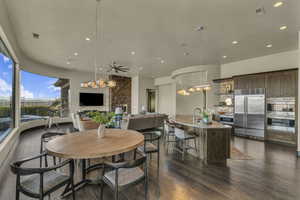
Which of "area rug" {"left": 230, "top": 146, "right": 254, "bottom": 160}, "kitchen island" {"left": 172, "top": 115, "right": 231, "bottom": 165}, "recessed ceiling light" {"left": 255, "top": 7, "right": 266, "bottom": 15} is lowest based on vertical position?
"area rug" {"left": 230, "top": 146, "right": 254, "bottom": 160}

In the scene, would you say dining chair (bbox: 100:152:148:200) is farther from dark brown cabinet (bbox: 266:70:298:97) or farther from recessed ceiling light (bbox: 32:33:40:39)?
dark brown cabinet (bbox: 266:70:298:97)

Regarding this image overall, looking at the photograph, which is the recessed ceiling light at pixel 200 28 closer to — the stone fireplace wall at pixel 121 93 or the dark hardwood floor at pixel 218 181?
the dark hardwood floor at pixel 218 181

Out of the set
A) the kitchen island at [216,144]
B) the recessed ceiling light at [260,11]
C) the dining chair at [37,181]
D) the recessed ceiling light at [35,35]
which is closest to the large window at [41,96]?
the recessed ceiling light at [35,35]

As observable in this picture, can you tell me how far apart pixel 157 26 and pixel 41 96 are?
7.21 metres

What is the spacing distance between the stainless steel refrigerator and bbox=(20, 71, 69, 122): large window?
9.21m

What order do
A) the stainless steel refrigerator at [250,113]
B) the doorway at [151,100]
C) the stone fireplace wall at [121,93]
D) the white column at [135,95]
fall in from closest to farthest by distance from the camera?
the stainless steel refrigerator at [250,113] → the stone fireplace wall at [121,93] → the white column at [135,95] → the doorway at [151,100]

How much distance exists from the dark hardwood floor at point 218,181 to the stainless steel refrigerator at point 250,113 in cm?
165

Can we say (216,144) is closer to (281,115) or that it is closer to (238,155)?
(238,155)

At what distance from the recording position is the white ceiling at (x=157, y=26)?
266 centimetres

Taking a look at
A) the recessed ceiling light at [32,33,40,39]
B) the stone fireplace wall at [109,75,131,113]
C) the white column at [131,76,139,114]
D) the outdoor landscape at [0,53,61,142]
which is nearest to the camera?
the recessed ceiling light at [32,33,40,39]

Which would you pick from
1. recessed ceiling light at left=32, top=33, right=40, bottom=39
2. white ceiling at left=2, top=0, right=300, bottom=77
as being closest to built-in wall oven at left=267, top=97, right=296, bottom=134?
white ceiling at left=2, top=0, right=300, bottom=77

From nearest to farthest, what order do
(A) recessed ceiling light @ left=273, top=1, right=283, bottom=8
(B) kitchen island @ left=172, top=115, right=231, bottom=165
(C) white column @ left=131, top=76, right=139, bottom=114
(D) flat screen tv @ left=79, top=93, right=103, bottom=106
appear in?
(A) recessed ceiling light @ left=273, top=1, right=283, bottom=8
(B) kitchen island @ left=172, top=115, right=231, bottom=165
(D) flat screen tv @ left=79, top=93, right=103, bottom=106
(C) white column @ left=131, top=76, right=139, bottom=114

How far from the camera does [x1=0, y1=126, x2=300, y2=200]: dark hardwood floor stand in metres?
2.01

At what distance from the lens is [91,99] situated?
882cm
